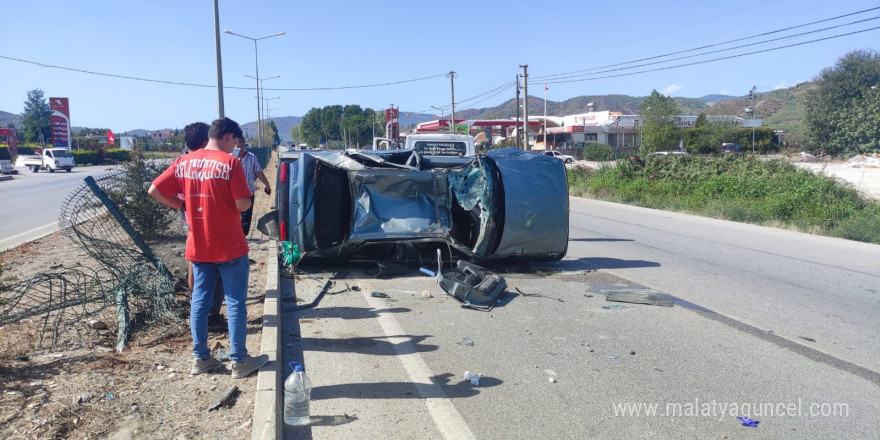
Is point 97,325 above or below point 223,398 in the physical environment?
above

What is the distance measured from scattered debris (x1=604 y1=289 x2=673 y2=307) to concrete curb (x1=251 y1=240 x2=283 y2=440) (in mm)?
3792

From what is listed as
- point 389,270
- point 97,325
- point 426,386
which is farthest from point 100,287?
point 389,270

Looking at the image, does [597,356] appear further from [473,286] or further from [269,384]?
[269,384]

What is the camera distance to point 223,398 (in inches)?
162

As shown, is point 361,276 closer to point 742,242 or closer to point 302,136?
point 742,242

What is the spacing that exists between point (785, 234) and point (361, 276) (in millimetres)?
10066

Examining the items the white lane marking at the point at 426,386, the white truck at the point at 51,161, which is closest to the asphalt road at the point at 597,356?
the white lane marking at the point at 426,386

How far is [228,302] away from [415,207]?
4.13 m

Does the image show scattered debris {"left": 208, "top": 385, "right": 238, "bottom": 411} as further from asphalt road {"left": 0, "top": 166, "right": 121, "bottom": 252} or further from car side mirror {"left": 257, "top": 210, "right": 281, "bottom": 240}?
asphalt road {"left": 0, "top": 166, "right": 121, "bottom": 252}

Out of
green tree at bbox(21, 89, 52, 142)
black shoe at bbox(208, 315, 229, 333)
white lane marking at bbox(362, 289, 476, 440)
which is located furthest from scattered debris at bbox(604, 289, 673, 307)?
green tree at bbox(21, 89, 52, 142)

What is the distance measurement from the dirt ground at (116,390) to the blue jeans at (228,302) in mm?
250

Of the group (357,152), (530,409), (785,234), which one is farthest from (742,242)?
(530,409)

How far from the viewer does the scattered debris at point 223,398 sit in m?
4.05

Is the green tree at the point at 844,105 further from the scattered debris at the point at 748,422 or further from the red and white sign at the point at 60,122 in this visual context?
the red and white sign at the point at 60,122
